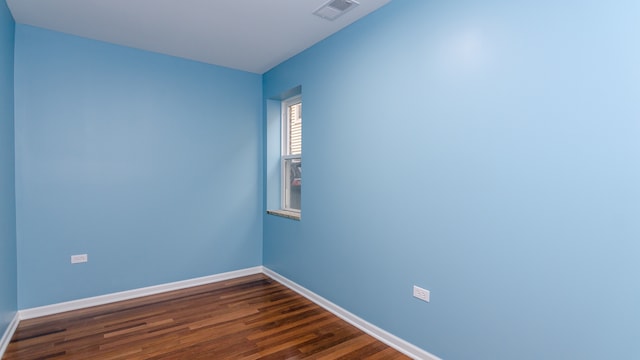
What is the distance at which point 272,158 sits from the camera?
427cm

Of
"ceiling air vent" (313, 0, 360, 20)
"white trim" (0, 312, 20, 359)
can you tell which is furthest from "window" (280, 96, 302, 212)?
"white trim" (0, 312, 20, 359)

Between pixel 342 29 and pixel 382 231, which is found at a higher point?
pixel 342 29

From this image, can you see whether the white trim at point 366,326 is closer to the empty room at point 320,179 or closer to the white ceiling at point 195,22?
the empty room at point 320,179

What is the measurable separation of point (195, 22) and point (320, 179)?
186 cm

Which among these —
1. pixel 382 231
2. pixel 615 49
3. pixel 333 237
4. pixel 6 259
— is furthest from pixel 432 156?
pixel 6 259

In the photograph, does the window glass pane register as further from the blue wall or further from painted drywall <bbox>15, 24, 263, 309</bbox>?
the blue wall

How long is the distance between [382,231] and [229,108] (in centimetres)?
262

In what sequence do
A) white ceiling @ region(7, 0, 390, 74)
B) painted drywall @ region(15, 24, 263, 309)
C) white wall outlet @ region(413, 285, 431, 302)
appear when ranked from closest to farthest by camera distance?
white wall outlet @ region(413, 285, 431, 302) < white ceiling @ region(7, 0, 390, 74) < painted drywall @ region(15, 24, 263, 309)

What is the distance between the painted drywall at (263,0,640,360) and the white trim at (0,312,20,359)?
2626 mm

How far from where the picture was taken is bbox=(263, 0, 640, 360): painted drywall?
1458 millimetres

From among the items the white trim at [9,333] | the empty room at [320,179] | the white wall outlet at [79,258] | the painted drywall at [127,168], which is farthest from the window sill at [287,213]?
the white trim at [9,333]

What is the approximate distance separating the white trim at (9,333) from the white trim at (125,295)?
0.13 m

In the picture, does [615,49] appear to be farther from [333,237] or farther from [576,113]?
[333,237]

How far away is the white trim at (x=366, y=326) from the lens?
232cm
